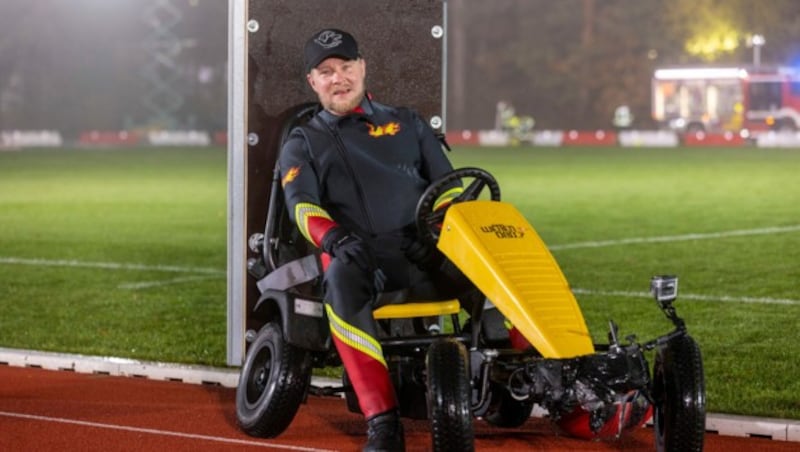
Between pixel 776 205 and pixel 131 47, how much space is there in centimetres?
5987

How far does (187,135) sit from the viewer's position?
70062mm

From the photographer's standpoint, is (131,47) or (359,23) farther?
(131,47)

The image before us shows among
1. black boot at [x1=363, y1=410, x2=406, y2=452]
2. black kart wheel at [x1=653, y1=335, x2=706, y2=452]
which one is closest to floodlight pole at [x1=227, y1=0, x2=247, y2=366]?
black boot at [x1=363, y1=410, x2=406, y2=452]

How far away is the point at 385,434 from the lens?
22.4 feet

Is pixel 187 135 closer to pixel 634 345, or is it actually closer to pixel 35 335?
pixel 35 335

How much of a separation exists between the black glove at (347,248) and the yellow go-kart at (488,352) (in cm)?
28

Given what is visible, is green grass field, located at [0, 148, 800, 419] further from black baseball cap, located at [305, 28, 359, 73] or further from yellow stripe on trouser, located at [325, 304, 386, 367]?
black baseball cap, located at [305, 28, 359, 73]

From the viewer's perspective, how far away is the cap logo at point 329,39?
7.51 metres

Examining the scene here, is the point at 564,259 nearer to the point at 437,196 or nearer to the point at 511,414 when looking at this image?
the point at 511,414

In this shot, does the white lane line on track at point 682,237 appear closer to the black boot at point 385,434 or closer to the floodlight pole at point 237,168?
the floodlight pole at point 237,168

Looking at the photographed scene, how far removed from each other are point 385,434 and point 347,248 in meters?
0.77

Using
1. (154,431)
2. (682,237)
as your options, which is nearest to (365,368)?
(154,431)

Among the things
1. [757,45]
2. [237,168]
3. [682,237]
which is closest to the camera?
[237,168]

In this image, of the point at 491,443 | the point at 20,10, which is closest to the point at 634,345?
the point at 491,443
